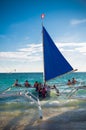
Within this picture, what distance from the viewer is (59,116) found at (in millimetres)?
10539

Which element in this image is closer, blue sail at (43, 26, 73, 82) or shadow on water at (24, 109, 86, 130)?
shadow on water at (24, 109, 86, 130)

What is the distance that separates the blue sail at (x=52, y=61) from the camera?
14.2 meters

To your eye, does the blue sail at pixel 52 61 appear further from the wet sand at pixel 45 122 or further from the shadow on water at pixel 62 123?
the shadow on water at pixel 62 123

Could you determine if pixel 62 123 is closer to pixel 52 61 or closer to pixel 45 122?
pixel 45 122

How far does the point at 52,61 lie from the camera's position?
47.9ft

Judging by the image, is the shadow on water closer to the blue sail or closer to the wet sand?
the wet sand

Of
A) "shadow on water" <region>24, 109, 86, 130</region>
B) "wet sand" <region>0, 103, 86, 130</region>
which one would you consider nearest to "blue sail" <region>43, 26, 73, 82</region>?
"wet sand" <region>0, 103, 86, 130</region>

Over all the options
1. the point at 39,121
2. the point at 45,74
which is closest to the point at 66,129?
the point at 39,121

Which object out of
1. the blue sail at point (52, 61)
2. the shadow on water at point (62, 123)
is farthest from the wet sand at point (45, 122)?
the blue sail at point (52, 61)

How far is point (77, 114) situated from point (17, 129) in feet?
11.1

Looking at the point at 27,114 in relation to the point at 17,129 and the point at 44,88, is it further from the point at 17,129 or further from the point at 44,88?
the point at 44,88

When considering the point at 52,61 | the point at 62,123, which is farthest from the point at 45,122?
the point at 52,61

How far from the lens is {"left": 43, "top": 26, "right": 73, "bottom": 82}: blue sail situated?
46.8 ft

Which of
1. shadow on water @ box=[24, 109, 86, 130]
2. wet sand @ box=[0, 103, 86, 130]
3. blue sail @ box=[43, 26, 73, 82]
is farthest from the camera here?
blue sail @ box=[43, 26, 73, 82]
